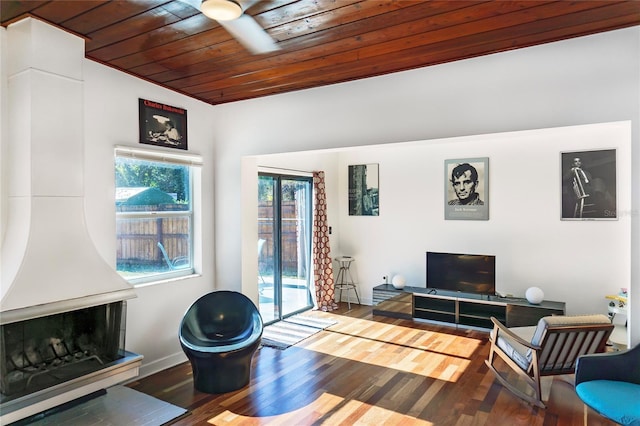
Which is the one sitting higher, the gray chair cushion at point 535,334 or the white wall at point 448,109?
the white wall at point 448,109

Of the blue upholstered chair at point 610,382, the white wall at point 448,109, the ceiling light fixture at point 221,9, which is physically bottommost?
the blue upholstered chair at point 610,382

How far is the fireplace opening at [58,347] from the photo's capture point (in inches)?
103

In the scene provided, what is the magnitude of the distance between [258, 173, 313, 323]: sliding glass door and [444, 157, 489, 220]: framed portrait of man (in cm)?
208

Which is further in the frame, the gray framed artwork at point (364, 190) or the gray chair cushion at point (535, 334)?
the gray framed artwork at point (364, 190)

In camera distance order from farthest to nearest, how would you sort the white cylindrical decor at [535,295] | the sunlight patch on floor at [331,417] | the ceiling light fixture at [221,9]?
the white cylindrical decor at [535,295], the sunlight patch on floor at [331,417], the ceiling light fixture at [221,9]

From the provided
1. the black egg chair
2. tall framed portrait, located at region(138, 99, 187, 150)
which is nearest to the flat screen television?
the black egg chair

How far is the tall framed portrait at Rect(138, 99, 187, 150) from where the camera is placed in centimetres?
374

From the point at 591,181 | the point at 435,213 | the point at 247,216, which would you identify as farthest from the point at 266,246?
the point at 591,181

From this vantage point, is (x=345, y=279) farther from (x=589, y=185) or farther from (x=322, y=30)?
(x=322, y=30)

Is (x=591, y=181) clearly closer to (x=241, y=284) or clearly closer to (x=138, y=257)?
(x=241, y=284)

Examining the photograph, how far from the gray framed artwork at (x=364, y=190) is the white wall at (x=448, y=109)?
259cm

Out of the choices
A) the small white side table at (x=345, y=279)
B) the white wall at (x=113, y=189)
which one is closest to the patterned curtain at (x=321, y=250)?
the small white side table at (x=345, y=279)

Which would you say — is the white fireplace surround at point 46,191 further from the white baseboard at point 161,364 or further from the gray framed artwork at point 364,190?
the gray framed artwork at point 364,190

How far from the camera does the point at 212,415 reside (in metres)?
3.08
